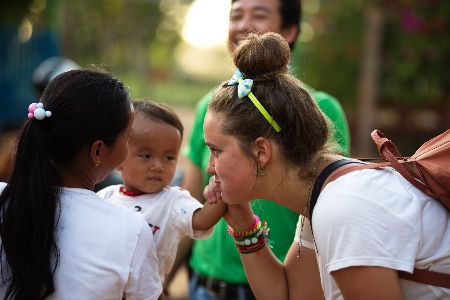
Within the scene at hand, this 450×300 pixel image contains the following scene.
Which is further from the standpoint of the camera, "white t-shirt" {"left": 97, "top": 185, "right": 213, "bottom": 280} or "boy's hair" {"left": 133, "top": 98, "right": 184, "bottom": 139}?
"boy's hair" {"left": 133, "top": 98, "right": 184, "bottom": 139}

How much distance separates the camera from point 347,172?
81.3 inches

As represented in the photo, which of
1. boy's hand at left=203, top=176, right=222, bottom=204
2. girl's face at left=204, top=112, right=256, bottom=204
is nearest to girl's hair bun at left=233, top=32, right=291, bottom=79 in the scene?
girl's face at left=204, top=112, right=256, bottom=204

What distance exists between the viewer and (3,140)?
10844 mm

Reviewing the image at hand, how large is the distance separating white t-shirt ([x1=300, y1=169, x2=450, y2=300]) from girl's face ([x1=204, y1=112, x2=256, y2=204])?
277 mm

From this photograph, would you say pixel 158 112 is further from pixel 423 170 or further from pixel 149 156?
pixel 423 170

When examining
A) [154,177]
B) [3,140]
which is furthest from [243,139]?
[3,140]

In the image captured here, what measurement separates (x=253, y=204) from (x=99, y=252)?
0.99 meters

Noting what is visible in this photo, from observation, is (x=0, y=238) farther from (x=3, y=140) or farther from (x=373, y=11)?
(x=3, y=140)

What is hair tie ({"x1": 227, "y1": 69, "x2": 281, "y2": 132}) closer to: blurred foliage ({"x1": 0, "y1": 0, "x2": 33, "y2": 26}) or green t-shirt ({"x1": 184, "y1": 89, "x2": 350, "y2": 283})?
green t-shirt ({"x1": 184, "y1": 89, "x2": 350, "y2": 283})

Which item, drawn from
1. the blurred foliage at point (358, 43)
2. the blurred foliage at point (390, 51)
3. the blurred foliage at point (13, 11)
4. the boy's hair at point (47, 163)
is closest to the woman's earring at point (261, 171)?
the boy's hair at point (47, 163)

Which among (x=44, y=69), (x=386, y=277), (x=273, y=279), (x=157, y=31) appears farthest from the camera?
(x=157, y=31)

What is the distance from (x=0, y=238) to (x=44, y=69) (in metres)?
4.26

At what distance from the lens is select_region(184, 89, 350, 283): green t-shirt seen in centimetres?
294

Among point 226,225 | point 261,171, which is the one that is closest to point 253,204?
point 226,225
